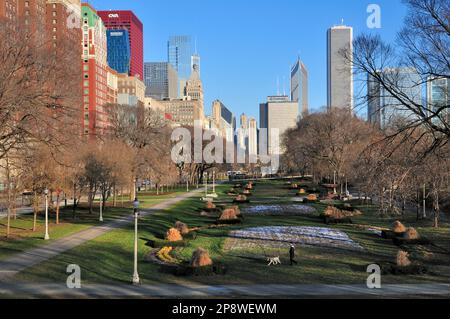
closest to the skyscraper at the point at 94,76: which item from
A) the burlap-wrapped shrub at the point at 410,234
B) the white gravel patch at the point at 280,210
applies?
the white gravel patch at the point at 280,210

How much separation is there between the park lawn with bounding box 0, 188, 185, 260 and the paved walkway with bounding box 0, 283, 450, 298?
28.2 feet

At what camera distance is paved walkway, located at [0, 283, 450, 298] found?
696 inches

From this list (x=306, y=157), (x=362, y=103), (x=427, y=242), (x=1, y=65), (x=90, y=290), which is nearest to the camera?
(x=90, y=290)

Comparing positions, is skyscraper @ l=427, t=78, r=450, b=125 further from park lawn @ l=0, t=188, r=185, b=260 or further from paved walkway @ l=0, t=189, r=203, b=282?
park lawn @ l=0, t=188, r=185, b=260

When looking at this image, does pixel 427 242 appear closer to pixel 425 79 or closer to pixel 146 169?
pixel 425 79

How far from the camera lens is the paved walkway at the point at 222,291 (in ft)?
58.0

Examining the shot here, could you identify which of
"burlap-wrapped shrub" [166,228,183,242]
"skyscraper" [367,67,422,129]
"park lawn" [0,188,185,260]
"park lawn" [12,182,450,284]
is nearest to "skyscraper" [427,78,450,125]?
"skyscraper" [367,67,422,129]

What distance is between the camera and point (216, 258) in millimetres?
25719

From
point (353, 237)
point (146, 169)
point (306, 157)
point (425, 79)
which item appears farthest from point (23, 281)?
point (306, 157)

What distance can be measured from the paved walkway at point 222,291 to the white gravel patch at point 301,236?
31.8ft

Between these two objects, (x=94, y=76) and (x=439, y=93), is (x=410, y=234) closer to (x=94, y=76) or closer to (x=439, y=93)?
(x=439, y=93)

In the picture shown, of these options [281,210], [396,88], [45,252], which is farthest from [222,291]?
[281,210]
